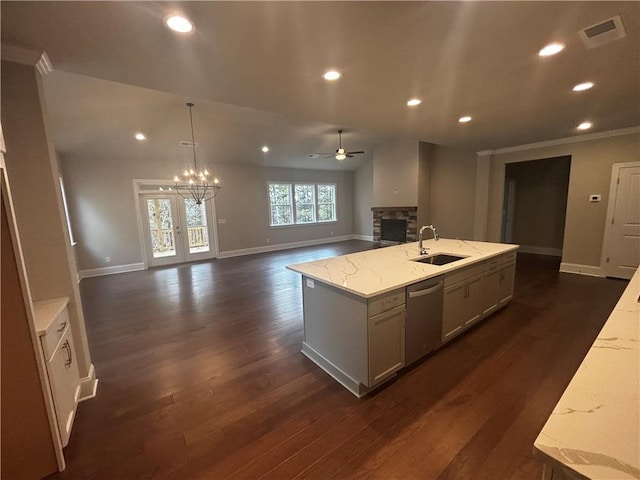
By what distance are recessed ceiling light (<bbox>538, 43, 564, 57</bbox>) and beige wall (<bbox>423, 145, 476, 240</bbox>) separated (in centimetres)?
458

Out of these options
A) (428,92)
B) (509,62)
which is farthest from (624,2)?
(428,92)

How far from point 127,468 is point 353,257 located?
2.40 m

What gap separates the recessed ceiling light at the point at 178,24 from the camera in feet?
5.28

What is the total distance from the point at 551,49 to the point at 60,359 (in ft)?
13.9

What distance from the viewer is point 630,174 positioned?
4512 mm

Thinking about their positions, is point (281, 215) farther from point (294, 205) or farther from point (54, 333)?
point (54, 333)

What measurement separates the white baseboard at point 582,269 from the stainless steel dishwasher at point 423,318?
4679 mm

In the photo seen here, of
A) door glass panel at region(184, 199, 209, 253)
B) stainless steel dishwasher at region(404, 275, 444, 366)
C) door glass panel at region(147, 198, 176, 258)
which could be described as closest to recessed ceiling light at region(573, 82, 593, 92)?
stainless steel dishwasher at region(404, 275, 444, 366)

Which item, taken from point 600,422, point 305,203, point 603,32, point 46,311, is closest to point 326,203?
point 305,203

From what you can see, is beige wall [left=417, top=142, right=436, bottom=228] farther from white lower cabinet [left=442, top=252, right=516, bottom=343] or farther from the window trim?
the window trim

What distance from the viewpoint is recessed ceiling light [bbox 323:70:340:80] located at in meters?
2.36

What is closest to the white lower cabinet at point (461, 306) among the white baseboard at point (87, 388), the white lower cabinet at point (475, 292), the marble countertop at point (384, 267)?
the white lower cabinet at point (475, 292)

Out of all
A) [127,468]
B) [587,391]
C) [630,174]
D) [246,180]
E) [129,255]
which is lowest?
[127,468]

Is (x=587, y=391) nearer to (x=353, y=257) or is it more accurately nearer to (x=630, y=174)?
(x=353, y=257)
